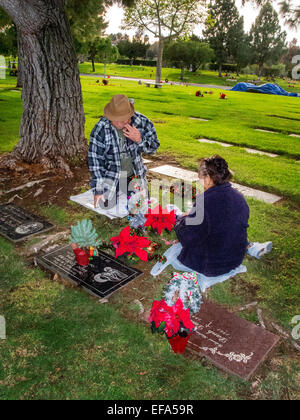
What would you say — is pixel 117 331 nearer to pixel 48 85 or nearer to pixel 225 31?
pixel 48 85

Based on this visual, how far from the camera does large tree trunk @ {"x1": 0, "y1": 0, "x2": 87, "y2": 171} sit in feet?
19.2

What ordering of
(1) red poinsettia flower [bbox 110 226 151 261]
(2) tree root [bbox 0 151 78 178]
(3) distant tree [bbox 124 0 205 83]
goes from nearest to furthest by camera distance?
(1) red poinsettia flower [bbox 110 226 151 261] < (2) tree root [bbox 0 151 78 178] < (3) distant tree [bbox 124 0 205 83]

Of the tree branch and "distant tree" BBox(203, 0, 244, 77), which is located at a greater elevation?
"distant tree" BBox(203, 0, 244, 77)

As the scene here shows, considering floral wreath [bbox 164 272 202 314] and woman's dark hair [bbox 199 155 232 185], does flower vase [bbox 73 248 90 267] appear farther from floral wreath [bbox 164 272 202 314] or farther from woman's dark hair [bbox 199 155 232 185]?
woman's dark hair [bbox 199 155 232 185]

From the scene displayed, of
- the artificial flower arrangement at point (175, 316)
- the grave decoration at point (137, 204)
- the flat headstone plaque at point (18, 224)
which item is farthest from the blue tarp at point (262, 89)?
the artificial flower arrangement at point (175, 316)

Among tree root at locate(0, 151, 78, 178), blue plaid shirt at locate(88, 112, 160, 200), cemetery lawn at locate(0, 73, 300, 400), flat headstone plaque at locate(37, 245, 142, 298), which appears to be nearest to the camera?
cemetery lawn at locate(0, 73, 300, 400)

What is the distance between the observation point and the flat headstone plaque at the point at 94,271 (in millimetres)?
3453

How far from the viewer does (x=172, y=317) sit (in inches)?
104

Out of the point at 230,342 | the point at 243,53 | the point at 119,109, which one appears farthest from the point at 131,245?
the point at 243,53

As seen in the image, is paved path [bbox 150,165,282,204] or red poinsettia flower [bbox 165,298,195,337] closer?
red poinsettia flower [bbox 165,298,195,337]

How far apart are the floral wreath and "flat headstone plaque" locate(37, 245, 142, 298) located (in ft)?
2.67

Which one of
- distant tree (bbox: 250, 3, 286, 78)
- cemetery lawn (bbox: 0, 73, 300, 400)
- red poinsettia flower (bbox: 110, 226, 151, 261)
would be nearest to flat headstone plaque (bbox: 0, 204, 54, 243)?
cemetery lawn (bbox: 0, 73, 300, 400)

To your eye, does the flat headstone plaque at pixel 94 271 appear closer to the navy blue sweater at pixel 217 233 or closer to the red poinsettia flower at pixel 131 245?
the red poinsettia flower at pixel 131 245

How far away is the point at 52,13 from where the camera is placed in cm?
598
